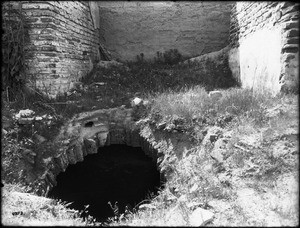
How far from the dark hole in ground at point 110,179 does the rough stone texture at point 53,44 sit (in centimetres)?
174

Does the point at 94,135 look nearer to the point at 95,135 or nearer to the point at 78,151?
the point at 95,135

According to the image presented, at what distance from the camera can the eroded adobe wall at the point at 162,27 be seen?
283 inches

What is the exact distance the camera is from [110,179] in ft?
17.7

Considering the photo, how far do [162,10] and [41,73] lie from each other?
418cm

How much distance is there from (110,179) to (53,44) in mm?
3091

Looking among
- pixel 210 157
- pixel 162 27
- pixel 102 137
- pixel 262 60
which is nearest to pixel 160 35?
pixel 162 27

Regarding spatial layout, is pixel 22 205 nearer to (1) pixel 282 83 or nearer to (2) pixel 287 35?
(1) pixel 282 83

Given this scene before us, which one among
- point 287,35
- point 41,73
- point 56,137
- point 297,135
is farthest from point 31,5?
point 297,135

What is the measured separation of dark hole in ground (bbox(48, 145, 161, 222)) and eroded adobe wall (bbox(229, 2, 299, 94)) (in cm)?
277

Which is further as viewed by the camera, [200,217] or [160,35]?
[160,35]

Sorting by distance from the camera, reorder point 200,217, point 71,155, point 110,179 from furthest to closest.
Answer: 1. point 110,179
2. point 71,155
3. point 200,217

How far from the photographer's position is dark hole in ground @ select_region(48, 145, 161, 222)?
16.5ft

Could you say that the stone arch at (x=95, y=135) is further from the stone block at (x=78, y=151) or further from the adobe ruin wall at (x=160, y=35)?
the adobe ruin wall at (x=160, y=35)

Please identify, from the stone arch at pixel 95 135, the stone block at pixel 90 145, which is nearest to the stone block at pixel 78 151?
the stone arch at pixel 95 135
